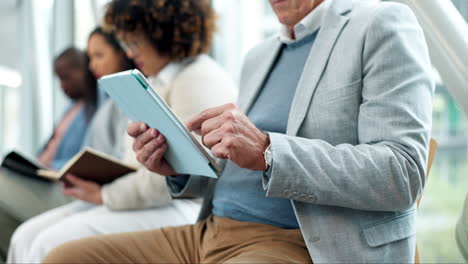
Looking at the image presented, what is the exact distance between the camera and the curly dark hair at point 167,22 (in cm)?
188

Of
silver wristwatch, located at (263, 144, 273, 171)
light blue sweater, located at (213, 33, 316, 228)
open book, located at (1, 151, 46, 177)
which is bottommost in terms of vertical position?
open book, located at (1, 151, 46, 177)

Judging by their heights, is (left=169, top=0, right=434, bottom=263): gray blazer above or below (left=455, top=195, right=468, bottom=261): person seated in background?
above

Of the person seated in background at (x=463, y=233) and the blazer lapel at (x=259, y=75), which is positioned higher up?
the blazer lapel at (x=259, y=75)

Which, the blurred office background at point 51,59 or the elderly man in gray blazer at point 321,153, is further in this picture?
the blurred office background at point 51,59

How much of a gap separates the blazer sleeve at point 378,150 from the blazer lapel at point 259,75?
0.35 meters

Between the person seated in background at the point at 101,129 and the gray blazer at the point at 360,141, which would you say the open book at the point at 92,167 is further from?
the gray blazer at the point at 360,141

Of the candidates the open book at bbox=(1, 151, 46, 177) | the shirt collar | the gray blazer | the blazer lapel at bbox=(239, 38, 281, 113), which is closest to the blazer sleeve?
the gray blazer

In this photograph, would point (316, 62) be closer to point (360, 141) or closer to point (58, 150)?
point (360, 141)

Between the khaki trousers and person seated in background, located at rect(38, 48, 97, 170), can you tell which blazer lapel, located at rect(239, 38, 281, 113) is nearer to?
the khaki trousers

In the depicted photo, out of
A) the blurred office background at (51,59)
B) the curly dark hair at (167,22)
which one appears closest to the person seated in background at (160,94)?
the curly dark hair at (167,22)

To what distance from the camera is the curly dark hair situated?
1885 mm

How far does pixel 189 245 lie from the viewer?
1.29m

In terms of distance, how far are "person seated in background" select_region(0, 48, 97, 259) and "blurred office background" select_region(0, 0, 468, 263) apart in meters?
0.39

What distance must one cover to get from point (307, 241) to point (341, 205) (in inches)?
4.2
